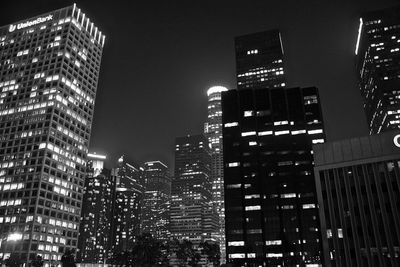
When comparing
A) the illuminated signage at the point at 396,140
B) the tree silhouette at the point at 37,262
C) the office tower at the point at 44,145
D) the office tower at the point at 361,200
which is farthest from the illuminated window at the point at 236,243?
the illuminated signage at the point at 396,140

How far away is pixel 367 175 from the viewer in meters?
80.9

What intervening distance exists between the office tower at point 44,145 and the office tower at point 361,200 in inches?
4866

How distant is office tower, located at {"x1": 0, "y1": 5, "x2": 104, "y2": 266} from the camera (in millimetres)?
158875

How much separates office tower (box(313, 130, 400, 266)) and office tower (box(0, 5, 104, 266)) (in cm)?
12361

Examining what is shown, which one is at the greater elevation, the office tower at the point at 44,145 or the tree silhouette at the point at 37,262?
the office tower at the point at 44,145

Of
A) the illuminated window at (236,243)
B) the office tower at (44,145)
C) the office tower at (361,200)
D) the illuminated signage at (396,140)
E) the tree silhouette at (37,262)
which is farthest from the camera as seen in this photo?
the illuminated window at (236,243)

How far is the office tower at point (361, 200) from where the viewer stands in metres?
75.1

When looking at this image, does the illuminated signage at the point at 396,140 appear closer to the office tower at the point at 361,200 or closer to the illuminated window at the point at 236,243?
the office tower at the point at 361,200

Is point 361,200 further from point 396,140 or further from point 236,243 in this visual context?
point 236,243

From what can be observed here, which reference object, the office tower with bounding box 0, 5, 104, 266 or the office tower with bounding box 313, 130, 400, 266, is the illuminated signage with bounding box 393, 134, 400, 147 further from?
the office tower with bounding box 0, 5, 104, 266

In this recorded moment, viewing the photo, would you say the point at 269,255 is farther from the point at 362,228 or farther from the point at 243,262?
the point at 362,228

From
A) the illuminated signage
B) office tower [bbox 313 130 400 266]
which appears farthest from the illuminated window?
the illuminated signage

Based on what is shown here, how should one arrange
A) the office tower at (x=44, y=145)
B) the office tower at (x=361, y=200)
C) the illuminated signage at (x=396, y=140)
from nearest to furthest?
the office tower at (x=361, y=200) < the illuminated signage at (x=396, y=140) < the office tower at (x=44, y=145)

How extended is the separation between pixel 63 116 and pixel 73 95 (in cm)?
1424
